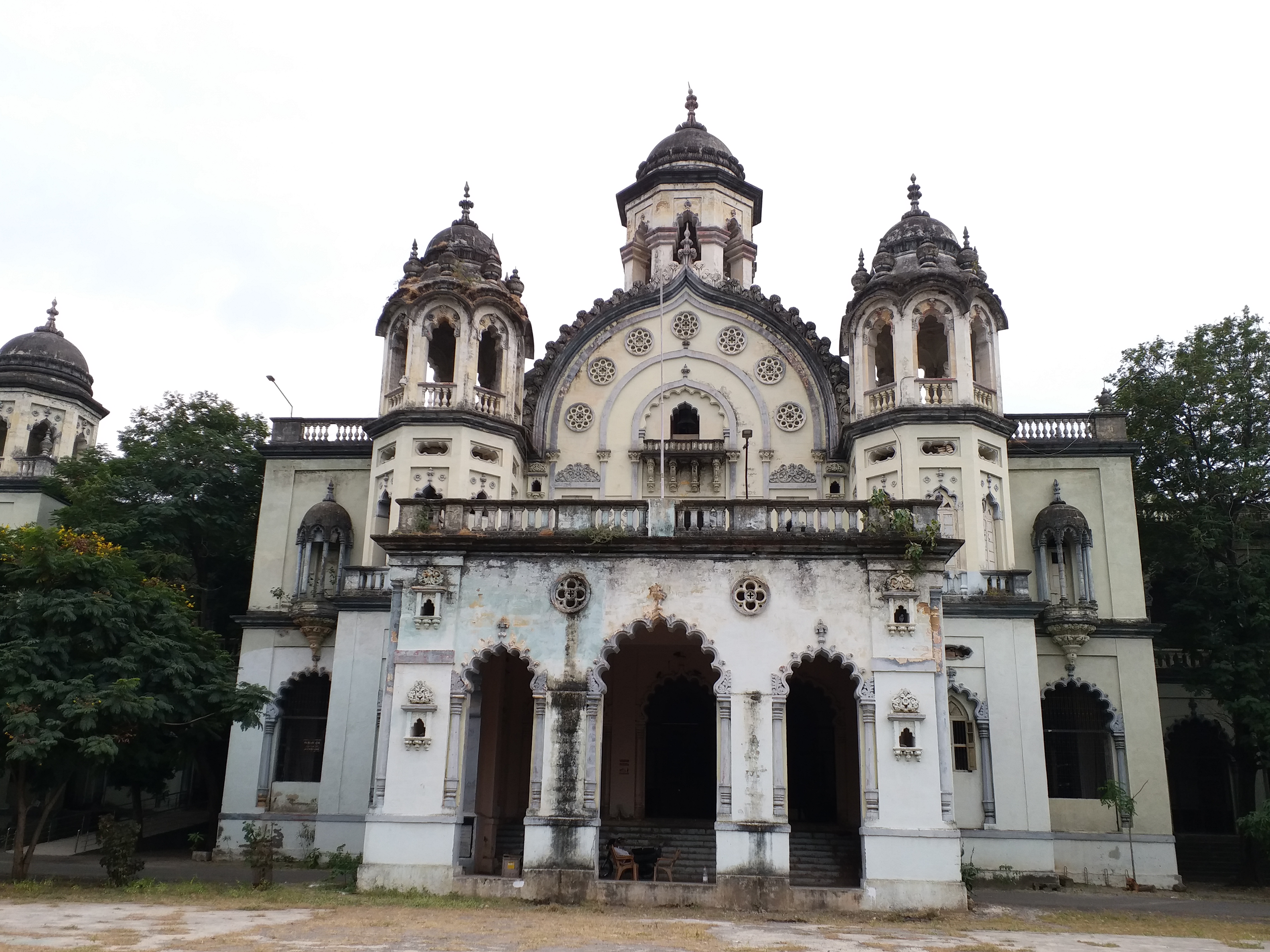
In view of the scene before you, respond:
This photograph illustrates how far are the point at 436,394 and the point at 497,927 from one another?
45.2 ft

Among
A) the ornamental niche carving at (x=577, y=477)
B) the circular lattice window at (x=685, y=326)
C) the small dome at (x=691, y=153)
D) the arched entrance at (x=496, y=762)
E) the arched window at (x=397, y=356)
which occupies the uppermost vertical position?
the small dome at (x=691, y=153)

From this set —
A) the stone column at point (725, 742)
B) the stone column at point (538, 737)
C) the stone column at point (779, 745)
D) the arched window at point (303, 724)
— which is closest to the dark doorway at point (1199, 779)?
the stone column at point (779, 745)

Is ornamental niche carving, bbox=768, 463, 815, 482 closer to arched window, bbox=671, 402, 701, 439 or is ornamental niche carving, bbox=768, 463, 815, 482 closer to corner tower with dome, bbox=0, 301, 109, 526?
arched window, bbox=671, 402, 701, 439

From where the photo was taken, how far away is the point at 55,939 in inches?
490

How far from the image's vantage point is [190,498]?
28672mm

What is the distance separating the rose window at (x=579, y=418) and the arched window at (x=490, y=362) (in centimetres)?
200

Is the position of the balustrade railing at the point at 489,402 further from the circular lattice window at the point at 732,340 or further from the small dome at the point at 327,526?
the circular lattice window at the point at 732,340

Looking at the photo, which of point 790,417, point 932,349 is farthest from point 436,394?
point 932,349

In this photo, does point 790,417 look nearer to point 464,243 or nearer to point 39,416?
point 464,243

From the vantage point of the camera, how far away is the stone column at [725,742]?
16859mm

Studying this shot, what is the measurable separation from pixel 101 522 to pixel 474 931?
60.4 feet

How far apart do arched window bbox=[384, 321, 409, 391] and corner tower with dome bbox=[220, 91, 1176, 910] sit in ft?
0.27

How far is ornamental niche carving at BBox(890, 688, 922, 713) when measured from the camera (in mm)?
16906

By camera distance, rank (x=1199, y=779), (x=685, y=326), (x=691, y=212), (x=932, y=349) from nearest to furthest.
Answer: (x=685, y=326), (x=1199, y=779), (x=932, y=349), (x=691, y=212)
